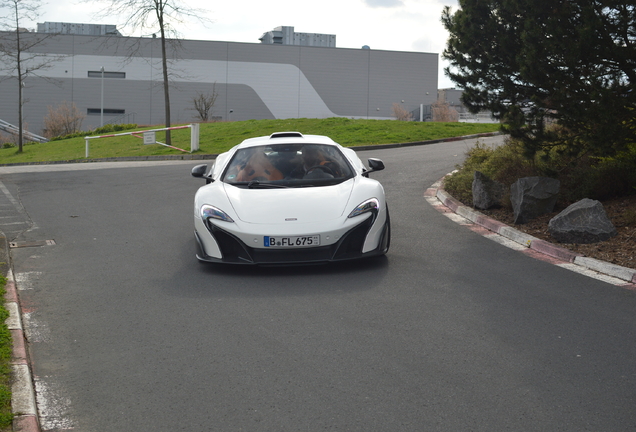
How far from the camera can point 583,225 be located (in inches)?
331

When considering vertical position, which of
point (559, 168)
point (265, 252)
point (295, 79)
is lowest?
point (265, 252)

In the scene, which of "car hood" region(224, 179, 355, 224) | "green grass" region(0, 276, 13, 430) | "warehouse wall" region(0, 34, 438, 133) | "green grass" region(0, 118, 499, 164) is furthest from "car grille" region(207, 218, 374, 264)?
"warehouse wall" region(0, 34, 438, 133)

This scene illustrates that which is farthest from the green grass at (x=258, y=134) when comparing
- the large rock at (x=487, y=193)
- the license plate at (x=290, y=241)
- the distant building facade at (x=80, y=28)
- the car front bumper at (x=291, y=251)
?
the distant building facade at (x=80, y=28)

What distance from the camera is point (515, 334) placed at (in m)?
5.16

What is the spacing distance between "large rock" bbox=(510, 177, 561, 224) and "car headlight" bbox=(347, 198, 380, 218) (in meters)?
3.27

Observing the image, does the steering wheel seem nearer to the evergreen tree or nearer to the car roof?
the car roof

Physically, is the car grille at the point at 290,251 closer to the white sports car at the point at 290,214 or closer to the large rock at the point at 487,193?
the white sports car at the point at 290,214

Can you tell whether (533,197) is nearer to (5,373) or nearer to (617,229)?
(617,229)

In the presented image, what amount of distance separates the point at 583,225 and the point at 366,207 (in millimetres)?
2955

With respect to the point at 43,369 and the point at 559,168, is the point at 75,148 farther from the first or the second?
the point at 43,369

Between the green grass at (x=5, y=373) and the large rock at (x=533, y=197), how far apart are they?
22.8ft

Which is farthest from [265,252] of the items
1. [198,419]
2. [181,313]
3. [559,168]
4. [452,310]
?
[559,168]

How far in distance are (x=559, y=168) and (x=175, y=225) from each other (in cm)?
621

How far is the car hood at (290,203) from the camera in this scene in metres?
7.09
